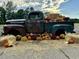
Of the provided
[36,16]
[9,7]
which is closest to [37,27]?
[36,16]

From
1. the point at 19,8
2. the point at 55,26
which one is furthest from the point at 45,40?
the point at 19,8

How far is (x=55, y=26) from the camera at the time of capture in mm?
21516

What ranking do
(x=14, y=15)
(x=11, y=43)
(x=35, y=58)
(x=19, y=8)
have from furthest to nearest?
(x=19, y=8)
(x=14, y=15)
(x=11, y=43)
(x=35, y=58)

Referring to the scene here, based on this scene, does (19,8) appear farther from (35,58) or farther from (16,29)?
(35,58)

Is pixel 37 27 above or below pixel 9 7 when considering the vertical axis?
below

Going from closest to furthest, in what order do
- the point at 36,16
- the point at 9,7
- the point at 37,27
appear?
the point at 37,27 → the point at 36,16 → the point at 9,7

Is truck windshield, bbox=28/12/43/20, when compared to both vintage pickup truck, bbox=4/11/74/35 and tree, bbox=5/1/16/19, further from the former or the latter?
tree, bbox=5/1/16/19

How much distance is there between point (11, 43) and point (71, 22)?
609cm

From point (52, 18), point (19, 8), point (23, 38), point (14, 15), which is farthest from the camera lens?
point (19, 8)

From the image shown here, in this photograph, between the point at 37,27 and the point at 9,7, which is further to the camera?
the point at 9,7

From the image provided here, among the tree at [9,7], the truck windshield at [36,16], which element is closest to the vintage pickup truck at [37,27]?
the truck windshield at [36,16]

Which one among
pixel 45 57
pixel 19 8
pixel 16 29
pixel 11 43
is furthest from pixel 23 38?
pixel 19 8

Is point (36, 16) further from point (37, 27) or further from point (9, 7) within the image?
point (9, 7)

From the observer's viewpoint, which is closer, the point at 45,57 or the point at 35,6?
the point at 45,57
